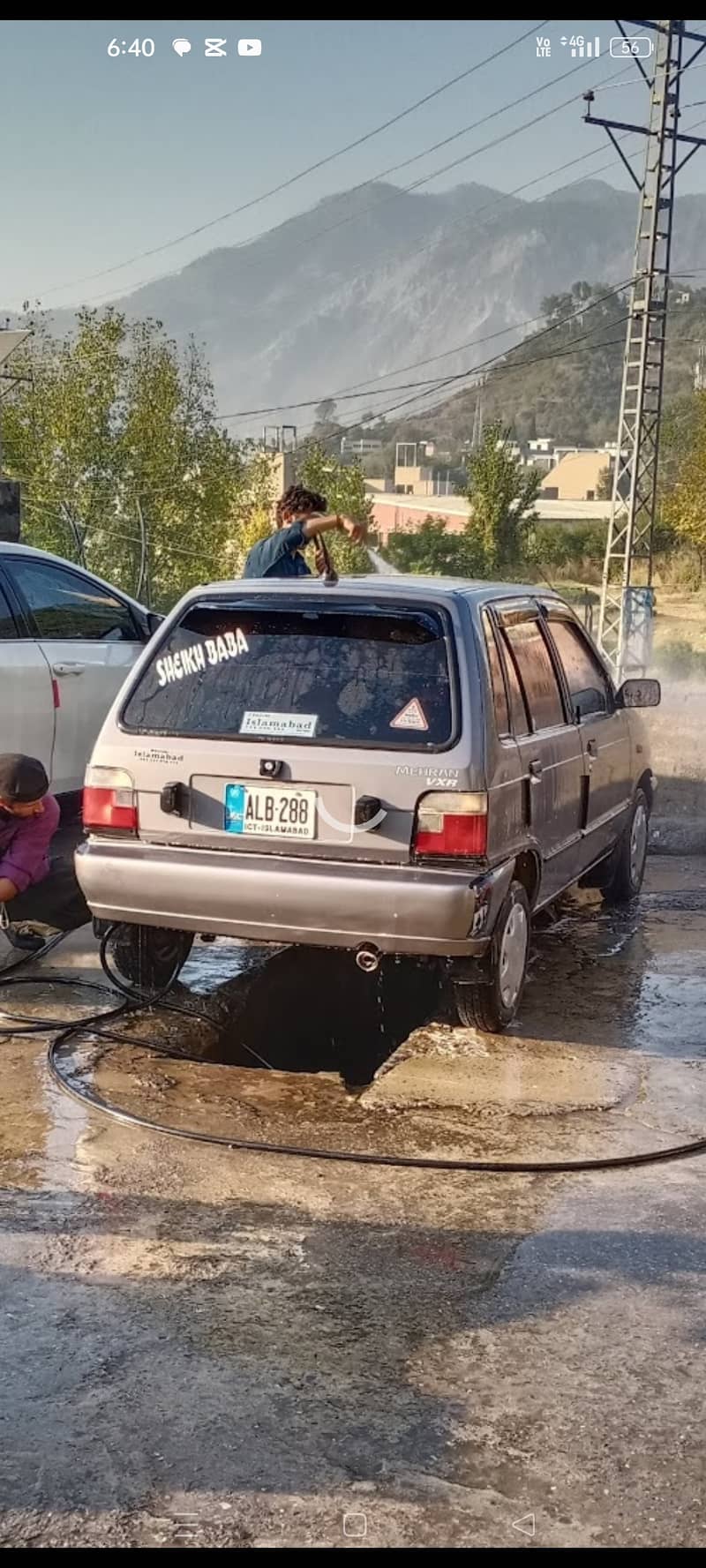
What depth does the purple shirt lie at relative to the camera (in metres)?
6.33

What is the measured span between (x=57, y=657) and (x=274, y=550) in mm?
1290

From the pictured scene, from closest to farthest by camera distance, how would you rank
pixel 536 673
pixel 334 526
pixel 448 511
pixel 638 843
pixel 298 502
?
pixel 536 673 < pixel 334 526 < pixel 298 502 < pixel 638 843 < pixel 448 511

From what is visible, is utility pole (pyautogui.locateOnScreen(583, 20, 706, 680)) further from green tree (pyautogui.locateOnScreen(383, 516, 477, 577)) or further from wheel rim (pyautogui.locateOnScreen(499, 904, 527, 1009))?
green tree (pyautogui.locateOnScreen(383, 516, 477, 577))

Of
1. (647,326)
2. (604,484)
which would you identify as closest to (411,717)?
(647,326)

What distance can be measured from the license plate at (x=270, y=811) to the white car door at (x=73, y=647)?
2.23 meters

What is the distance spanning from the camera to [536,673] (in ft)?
22.1

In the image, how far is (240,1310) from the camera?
3.74 metres

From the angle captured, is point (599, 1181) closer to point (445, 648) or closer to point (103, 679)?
point (445, 648)

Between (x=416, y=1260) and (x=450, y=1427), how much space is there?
860 millimetres

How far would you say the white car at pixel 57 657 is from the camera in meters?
7.48

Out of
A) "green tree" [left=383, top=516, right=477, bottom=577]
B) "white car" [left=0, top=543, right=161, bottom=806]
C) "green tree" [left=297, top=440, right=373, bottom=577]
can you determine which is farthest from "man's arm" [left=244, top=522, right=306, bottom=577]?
"green tree" [left=383, top=516, right=477, bottom=577]

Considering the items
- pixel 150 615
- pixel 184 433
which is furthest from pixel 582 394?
pixel 150 615

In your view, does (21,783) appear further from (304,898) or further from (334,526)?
(334,526)

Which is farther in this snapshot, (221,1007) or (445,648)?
(221,1007)
